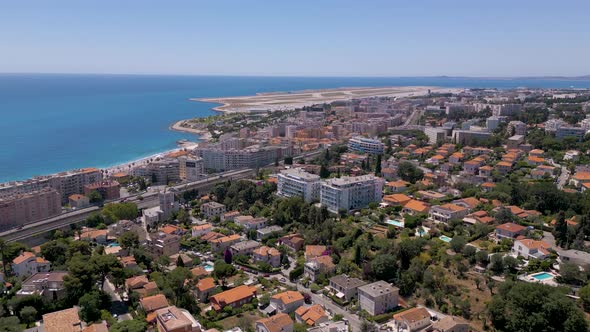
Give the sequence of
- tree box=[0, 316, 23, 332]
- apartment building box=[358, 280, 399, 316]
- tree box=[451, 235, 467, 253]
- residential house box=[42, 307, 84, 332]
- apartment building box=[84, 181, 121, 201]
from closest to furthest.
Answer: tree box=[0, 316, 23, 332]
residential house box=[42, 307, 84, 332]
apartment building box=[358, 280, 399, 316]
tree box=[451, 235, 467, 253]
apartment building box=[84, 181, 121, 201]

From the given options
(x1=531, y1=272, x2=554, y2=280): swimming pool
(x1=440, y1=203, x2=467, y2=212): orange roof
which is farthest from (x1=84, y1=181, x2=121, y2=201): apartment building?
(x1=531, y1=272, x2=554, y2=280): swimming pool

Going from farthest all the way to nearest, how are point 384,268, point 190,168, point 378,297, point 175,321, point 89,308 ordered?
1. point 190,168
2. point 384,268
3. point 378,297
4. point 89,308
5. point 175,321

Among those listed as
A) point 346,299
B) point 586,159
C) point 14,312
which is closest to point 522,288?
point 346,299

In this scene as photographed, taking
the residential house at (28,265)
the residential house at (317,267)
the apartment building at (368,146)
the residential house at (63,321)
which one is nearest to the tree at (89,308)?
the residential house at (63,321)

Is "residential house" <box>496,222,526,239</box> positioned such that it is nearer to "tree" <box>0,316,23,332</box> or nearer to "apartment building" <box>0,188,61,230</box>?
"tree" <box>0,316,23,332</box>

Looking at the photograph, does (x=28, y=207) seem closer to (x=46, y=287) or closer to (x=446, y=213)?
(x=46, y=287)

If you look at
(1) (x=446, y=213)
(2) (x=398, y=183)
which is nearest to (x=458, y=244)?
(1) (x=446, y=213)
